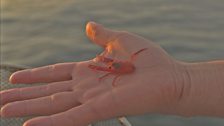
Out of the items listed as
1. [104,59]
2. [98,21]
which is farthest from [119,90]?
[98,21]

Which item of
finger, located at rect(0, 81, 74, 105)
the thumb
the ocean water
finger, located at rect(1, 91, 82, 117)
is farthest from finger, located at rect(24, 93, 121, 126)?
the ocean water

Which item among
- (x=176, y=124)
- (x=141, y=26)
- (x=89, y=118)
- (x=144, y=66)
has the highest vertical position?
(x=144, y=66)

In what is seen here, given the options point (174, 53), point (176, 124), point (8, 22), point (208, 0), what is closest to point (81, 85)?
point (176, 124)

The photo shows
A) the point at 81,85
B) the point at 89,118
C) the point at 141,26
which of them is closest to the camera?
the point at 89,118

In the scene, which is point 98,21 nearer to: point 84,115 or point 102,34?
point 102,34

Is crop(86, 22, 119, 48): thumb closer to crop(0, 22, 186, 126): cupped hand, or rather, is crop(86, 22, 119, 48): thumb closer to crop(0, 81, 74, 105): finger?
crop(0, 22, 186, 126): cupped hand

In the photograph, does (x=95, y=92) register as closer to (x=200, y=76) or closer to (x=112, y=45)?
(x=112, y=45)
